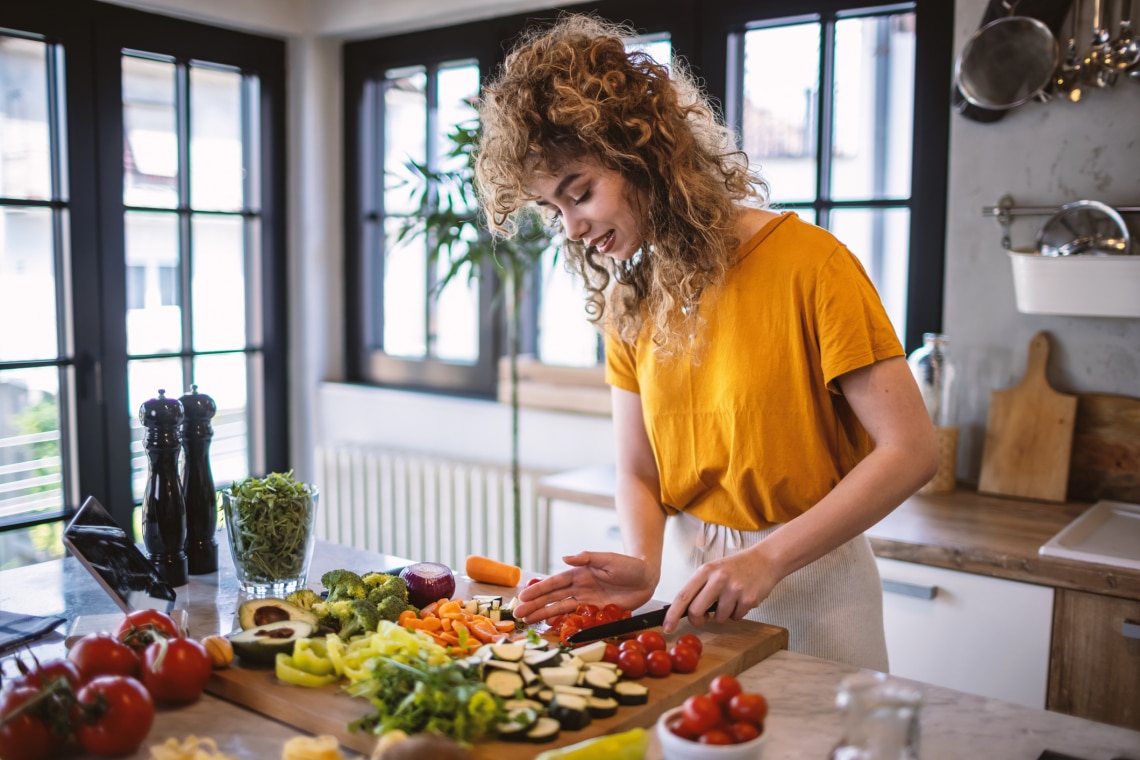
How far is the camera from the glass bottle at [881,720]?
87cm

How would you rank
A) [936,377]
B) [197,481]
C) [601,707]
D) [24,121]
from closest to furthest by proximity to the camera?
[601,707] < [197,481] < [936,377] < [24,121]

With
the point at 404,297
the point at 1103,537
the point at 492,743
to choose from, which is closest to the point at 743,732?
the point at 492,743

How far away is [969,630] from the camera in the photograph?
2119 millimetres

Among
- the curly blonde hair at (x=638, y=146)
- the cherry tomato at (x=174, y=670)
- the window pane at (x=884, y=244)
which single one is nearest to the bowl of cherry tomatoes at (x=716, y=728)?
the cherry tomato at (x=174, y=670)

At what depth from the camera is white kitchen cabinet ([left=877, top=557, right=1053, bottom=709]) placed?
2.04 meters

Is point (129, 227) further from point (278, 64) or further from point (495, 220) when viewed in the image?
point (495, 220)

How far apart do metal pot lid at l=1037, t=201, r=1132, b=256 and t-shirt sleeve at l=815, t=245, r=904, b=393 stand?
1.16m

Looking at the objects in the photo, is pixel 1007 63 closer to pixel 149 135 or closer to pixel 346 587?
pixel 346 587

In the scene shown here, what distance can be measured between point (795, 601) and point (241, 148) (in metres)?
3.14

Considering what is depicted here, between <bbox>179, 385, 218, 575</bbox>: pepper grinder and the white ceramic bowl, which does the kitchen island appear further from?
<bbox>179, 385, 218, 575</bbox>: pepper grinder

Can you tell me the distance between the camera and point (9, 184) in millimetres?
3244

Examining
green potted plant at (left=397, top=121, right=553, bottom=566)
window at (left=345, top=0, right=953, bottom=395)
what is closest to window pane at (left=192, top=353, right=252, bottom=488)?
green potted plant at (left=397, top=121, right=553, bottom=566)

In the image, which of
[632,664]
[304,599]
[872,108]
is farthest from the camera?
[872,108]

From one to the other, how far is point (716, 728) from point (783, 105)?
2.50m
